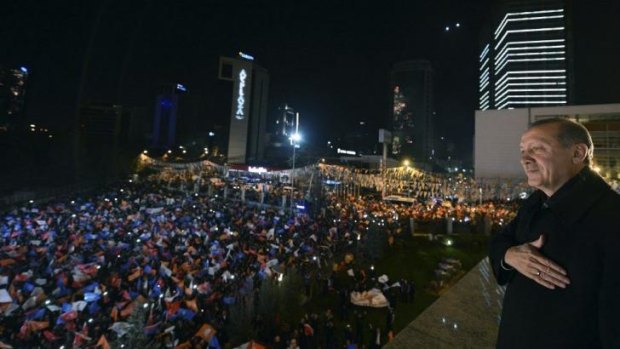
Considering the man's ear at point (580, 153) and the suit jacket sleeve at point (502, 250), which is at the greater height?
the man's ear at point (580, 153)

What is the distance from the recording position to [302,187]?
34.4 metres

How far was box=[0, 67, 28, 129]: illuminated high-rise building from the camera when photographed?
272 ft

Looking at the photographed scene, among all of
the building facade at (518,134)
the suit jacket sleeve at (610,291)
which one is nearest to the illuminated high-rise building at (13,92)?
the building facade at (518,134)

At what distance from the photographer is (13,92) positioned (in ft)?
293

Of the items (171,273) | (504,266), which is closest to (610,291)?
(504,266)

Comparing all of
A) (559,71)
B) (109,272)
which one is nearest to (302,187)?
(109,272)

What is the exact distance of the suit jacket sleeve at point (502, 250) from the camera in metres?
1.88

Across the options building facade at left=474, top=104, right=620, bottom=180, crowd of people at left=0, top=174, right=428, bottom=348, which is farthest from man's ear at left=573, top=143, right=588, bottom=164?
building facade at left=474, top=104, right=620, bottom=180

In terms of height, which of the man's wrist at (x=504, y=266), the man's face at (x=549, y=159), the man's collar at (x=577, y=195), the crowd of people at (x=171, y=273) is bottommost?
the crowd of people at (x=171, y=273)

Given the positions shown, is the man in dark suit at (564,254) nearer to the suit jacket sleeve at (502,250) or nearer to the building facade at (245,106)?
the suit jacket sleeve at (502,250)

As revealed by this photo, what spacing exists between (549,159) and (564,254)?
49 cm

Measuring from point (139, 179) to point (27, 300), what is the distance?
3838 cm

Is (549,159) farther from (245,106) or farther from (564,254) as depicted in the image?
(245,106)

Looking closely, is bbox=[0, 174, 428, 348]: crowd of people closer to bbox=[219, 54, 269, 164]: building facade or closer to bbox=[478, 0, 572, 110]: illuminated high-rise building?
bbox=[219, 54, 269, 164]: building facade
